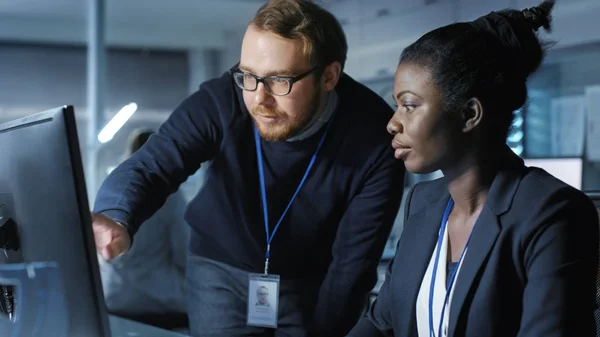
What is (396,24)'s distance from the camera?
17.6 feet

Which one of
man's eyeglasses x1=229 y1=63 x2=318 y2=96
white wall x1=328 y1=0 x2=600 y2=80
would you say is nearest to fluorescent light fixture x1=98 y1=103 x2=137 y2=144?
man's eyeglasses x1=229 y1=63 x2=318 y2=96

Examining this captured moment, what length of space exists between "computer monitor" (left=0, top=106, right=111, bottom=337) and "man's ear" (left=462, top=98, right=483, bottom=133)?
0.65 metres

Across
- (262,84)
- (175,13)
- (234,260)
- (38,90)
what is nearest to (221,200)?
(234,260)

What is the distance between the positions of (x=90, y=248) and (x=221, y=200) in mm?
1013

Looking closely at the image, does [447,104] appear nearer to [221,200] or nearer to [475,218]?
[475,218]

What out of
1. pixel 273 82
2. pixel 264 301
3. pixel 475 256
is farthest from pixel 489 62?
pixel 264 301

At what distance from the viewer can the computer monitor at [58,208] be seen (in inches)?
32.2

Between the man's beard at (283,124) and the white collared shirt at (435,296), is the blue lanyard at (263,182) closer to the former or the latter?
the man's beard at (283,124)

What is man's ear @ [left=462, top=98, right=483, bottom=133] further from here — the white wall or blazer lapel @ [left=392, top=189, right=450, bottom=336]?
the white wall

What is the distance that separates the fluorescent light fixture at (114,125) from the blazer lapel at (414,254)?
135 cm

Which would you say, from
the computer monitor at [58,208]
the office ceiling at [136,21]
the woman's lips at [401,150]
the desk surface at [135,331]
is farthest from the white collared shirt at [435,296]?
the office ceiling at [136,21]

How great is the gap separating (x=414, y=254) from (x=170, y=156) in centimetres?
70

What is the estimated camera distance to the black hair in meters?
1.20

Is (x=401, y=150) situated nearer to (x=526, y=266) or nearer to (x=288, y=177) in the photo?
(x=526, y=266)
